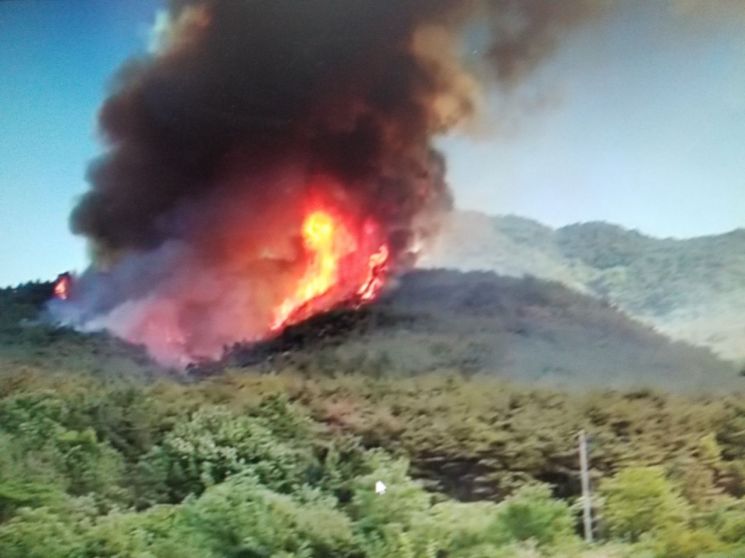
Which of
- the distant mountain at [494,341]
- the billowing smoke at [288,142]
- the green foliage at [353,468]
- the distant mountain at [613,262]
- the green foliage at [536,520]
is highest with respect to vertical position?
the billowing smoke at [288,142]

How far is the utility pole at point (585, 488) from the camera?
266cm

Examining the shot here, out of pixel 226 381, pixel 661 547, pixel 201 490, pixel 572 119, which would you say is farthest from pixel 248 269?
pixel 661 547

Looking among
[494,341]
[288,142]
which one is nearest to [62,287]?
[288,142]

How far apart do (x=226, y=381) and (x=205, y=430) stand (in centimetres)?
13

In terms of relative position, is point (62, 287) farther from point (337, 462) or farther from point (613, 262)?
point (613, 262)

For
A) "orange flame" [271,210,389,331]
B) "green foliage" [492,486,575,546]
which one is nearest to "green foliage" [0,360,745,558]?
"green foliage" [492,486,575,546]

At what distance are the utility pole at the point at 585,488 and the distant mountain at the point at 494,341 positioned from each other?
5.8 inches

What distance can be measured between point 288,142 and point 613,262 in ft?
3.00

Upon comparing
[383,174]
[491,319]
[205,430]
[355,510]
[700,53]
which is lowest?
[355,510]

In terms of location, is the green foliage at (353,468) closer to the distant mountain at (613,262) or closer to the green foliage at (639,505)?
the green foliage at (639,505)

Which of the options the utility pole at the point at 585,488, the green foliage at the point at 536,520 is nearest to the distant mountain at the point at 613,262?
the utility pole at the point at 585,488

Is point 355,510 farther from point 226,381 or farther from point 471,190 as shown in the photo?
point 471,190

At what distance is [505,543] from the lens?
265 centimetres

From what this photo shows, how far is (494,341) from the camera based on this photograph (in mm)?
2785
